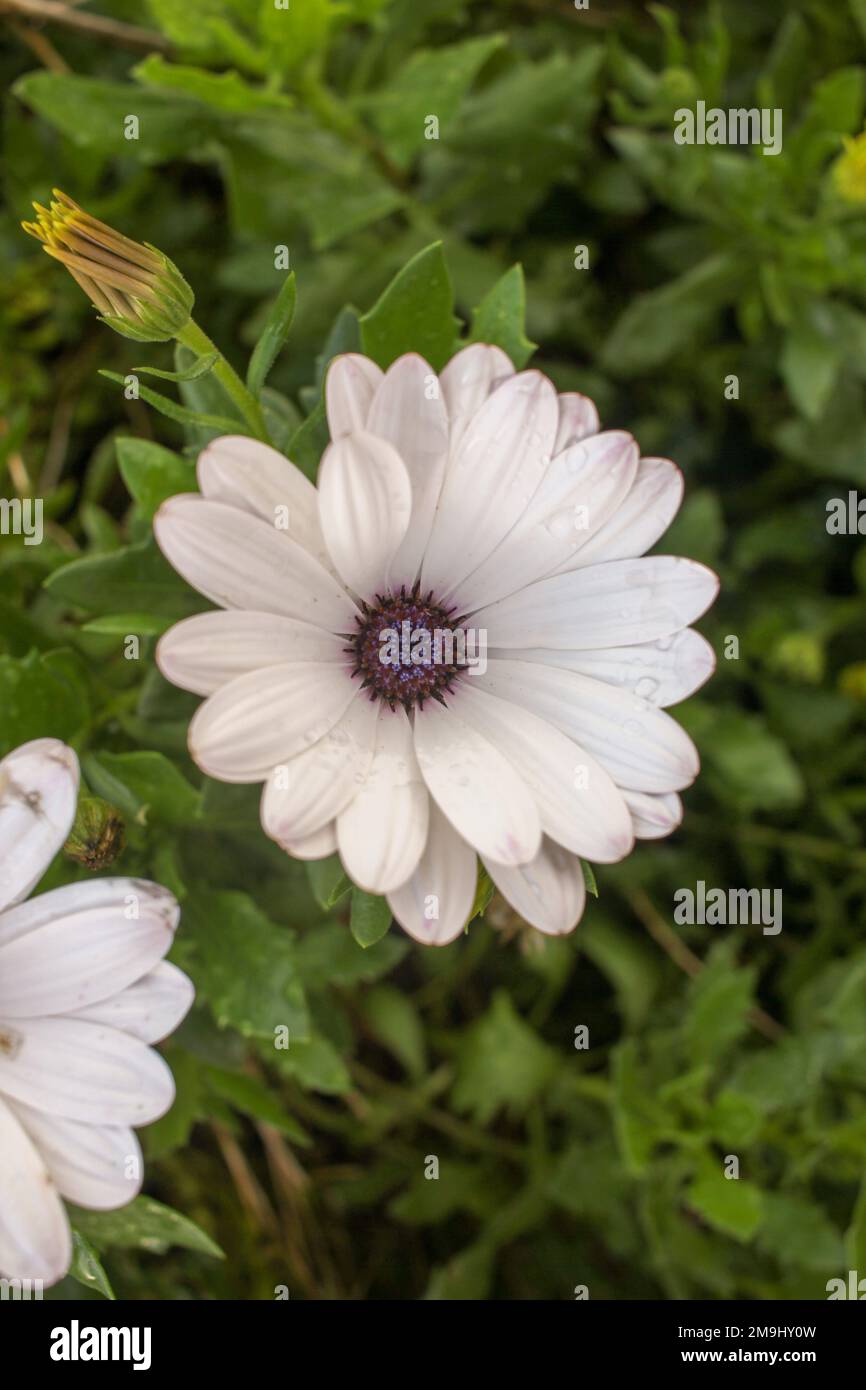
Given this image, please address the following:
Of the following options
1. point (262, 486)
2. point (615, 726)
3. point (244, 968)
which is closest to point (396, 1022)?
point (244, 968)

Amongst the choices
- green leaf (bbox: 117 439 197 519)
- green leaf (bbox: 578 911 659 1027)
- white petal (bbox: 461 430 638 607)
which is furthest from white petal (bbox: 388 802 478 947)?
green leaf (bbox: 578 911 659 1027)

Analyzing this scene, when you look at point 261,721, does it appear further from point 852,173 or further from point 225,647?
point 852,173

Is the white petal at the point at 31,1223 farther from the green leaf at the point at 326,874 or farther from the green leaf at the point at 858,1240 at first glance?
the green leaf at the point at 858,1240

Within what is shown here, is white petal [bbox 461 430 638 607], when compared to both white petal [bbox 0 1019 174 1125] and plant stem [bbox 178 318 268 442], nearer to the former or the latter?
plant stem [bbox 178 318 268 442]

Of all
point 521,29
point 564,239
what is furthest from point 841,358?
point 521,29

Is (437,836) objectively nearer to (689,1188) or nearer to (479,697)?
(479,697)

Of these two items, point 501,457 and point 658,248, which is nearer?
point 501,457
